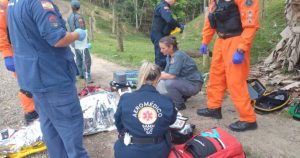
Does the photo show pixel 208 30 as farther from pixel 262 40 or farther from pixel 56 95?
pixel 262 40

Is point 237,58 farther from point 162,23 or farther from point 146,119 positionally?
point 162,23

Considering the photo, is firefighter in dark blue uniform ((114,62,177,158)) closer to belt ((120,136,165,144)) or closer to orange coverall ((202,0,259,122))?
belt ((120,136,165,144))

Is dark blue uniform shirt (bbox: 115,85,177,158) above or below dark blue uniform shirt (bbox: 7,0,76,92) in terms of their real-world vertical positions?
below

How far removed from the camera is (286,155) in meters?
3.97

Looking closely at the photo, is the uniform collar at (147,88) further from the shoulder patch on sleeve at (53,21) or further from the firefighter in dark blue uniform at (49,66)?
the shoulder patch on sleeve at (53,21)

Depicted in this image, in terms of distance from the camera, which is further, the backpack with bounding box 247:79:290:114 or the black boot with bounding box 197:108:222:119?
the backpack with bounding box 247:79:290:114

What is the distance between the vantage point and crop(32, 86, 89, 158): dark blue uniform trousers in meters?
3.29

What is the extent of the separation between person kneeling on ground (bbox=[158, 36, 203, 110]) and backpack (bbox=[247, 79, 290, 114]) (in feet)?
2.81

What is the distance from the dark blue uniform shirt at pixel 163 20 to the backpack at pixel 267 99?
5.96 ft

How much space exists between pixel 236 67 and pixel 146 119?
67.1 inches

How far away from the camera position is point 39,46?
313cm

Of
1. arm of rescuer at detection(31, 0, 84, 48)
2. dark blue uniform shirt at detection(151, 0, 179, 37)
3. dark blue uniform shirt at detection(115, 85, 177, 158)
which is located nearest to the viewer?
arm of rescuer at detection(31, 0, 84, 48)

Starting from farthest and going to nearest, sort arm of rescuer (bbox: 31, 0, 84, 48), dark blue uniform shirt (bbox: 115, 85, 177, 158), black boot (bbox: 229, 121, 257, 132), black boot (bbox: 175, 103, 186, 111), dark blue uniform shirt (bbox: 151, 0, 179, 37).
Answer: dark blue uniform shirt (bbox: 151, 0, 179, 37) → black boot (bbox: 175, 103, 186, 111) → black boot (bbox: 229, 121, 257, 132) → dark blue uniform shirt (bbox: 115, 85, 177, 158) → arm of rescuer (bbox: 31, 0, 84, 48)

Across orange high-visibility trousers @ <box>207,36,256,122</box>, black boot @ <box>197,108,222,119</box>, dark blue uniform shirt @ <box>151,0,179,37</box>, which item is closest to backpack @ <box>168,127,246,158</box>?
orange high-visibility trousers @ <box>207,36,256,122</box>
